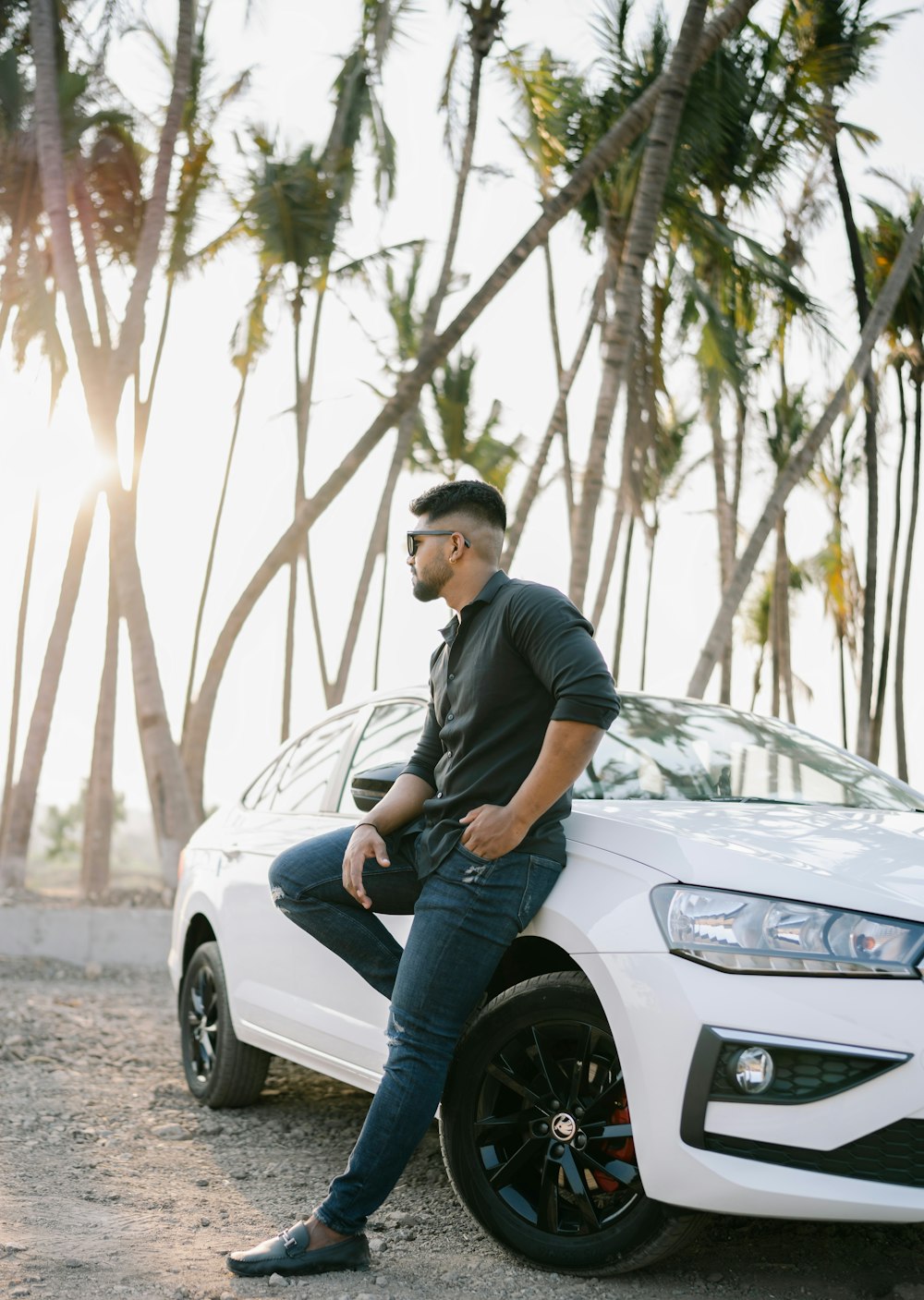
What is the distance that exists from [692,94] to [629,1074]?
417 inches

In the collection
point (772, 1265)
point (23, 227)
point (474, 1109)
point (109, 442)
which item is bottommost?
point (772, 1265)

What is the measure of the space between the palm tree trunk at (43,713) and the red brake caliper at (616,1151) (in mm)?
11638

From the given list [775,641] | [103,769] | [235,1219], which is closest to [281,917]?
[235,1219]

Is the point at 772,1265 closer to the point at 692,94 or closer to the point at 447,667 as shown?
the point at 447,667

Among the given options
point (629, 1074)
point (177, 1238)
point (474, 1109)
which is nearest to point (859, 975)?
point (629, 1074)

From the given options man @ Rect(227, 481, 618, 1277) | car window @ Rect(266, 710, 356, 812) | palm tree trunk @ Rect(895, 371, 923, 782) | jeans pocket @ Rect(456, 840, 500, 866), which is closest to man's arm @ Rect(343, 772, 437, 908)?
man @ Rect(227, 481, 618, 1277)

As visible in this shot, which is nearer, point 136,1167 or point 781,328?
point 136,1167

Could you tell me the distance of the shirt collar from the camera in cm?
343

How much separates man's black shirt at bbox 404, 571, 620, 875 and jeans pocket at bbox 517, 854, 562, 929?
0.08ft

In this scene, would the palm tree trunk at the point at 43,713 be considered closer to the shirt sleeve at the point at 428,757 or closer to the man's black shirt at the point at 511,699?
the shirt sleeve at the point at 428,757

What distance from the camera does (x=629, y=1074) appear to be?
2967 mm

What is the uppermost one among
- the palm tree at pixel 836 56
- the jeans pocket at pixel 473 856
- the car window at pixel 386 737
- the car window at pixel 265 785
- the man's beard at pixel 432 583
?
the palm tree at pixel 836 56

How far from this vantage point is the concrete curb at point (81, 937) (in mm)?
10125

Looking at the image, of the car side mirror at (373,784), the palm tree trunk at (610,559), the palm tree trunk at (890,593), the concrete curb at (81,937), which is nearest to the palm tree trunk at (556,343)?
the palm tree trunk at (610,559)
